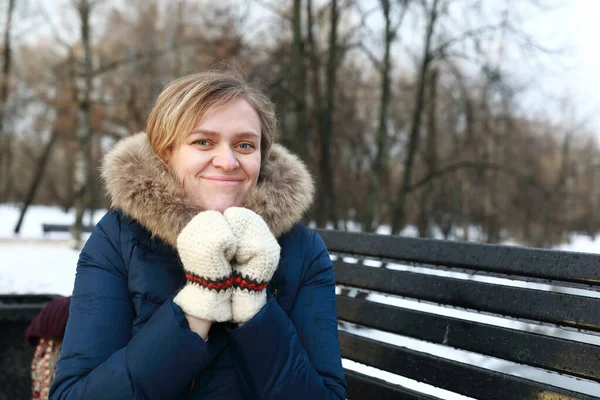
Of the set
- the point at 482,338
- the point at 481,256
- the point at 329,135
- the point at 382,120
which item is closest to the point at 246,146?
the point at 481,256

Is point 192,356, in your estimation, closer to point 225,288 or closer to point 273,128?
point 225,288

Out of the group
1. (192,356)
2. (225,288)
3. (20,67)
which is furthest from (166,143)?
(20,67)

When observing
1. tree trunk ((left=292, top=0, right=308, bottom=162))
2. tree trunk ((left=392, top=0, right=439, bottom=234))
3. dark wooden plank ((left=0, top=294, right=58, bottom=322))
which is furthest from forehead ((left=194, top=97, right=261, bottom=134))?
tree trunk ((left=392, top=0, right=439, bottom=234))

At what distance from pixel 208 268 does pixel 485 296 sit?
45.8 inches

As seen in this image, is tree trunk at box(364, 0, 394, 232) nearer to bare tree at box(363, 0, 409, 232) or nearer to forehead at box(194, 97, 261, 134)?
bare tree at box(363, 0, 409, 232)

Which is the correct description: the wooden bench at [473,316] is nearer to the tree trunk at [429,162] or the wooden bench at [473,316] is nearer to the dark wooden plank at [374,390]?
the dark wooden plank at [374,390]

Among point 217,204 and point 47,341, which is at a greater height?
point 217,204

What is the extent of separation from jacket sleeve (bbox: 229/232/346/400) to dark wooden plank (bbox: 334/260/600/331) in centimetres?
64

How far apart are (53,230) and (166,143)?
20864 millimetres

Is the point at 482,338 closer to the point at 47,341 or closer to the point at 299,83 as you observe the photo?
the point at 47,341

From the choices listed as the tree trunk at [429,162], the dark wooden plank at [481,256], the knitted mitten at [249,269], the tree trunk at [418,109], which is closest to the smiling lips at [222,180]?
the knitted mitten at [249,269]

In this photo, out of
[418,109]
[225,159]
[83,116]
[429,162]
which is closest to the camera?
[225,159]

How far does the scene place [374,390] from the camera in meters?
2.36

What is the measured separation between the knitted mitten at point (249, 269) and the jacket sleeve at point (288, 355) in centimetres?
3
